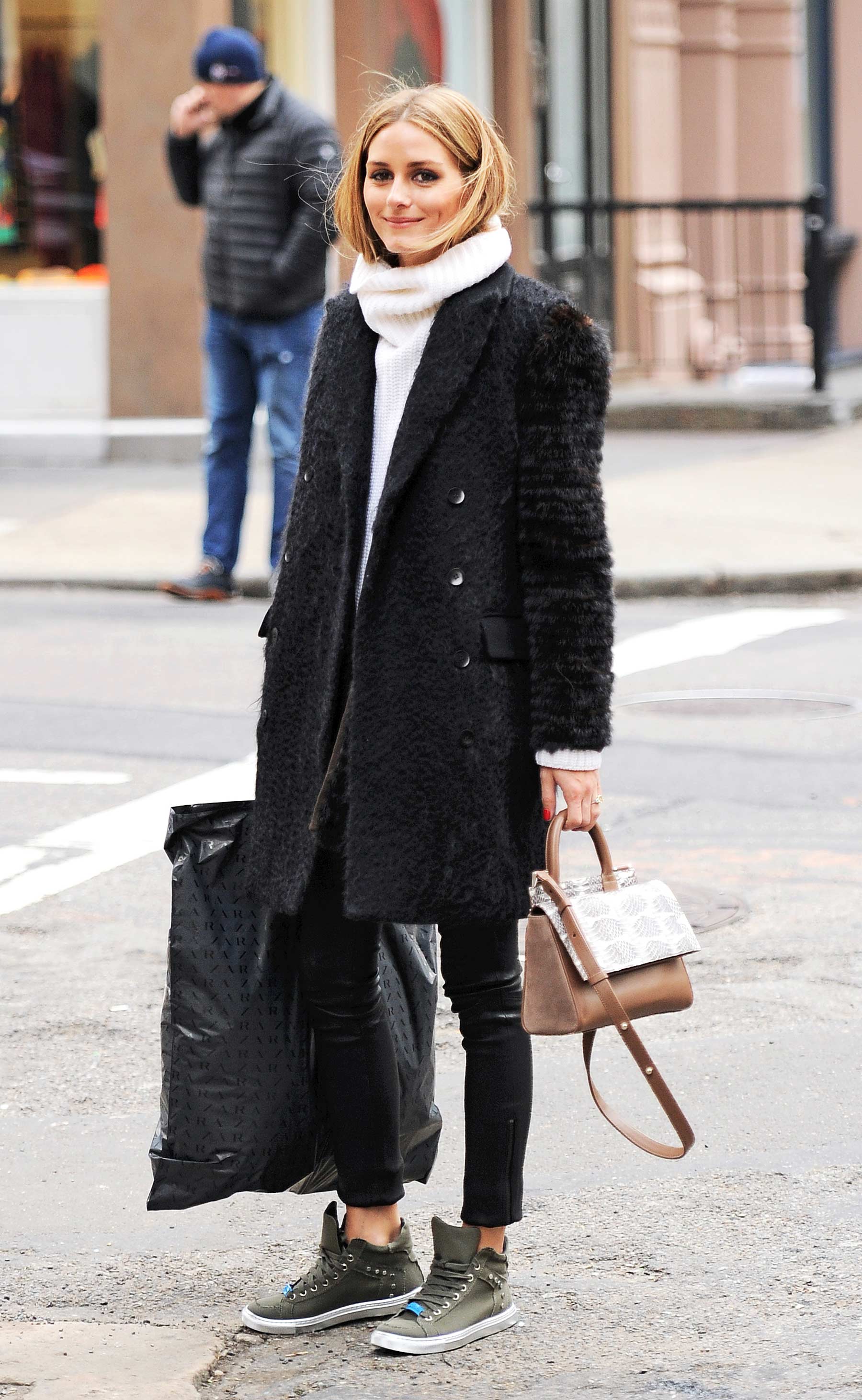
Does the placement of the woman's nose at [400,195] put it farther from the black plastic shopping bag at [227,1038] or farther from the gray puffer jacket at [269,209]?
the gray puffer jacket at [269,209]

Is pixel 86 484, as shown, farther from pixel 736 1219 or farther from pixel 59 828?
pixel 736 1219

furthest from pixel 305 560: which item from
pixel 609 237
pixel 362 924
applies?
pixel 609 237

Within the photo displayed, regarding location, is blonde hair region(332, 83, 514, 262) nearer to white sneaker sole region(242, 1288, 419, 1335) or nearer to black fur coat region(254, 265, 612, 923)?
black fur coat region(254, 265, 612, 923)

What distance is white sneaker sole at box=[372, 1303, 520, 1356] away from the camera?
3613 millimetres

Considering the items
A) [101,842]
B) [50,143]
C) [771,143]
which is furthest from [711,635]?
[771,143]

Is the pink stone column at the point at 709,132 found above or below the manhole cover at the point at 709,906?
above

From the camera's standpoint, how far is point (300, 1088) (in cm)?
374

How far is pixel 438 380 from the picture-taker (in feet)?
11.6

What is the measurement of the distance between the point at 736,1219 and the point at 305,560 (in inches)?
56.0

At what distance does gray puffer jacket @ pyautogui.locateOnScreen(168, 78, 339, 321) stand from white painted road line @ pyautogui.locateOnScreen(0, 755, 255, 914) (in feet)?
12.3

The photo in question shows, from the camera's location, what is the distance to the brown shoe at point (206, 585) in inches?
436

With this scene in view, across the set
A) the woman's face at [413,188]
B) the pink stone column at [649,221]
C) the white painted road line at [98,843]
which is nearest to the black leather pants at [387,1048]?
the woman's face at [413,188]

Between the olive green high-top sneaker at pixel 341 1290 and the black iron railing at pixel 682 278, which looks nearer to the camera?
the olive green high-top sneaker at pixel 341 1290

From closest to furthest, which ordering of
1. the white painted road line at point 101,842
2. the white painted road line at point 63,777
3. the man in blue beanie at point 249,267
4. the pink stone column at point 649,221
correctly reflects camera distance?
the white painted road line at point 101,842
the white painted road line at point 63,777
the man in blue beanie at point 249,267
the pink stone column at point 649,221
